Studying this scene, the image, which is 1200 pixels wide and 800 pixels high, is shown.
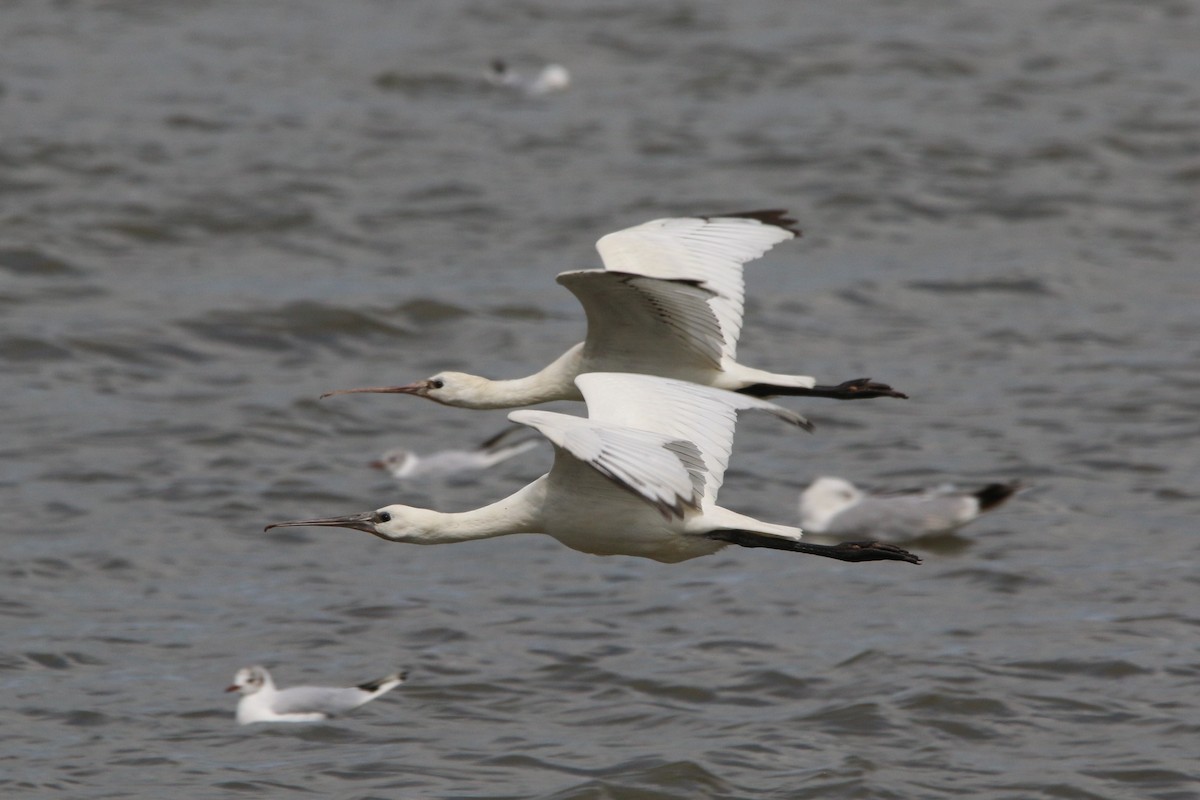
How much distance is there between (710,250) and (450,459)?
13.6 ft

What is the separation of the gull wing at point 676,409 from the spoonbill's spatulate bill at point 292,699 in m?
2.46

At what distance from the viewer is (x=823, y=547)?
9336 millimetres

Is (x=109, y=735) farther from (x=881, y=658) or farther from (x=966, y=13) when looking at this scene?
(x=966, y=13)

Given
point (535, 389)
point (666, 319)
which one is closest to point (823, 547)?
point (666, 319)

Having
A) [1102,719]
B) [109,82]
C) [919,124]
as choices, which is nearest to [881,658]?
[1102,719]

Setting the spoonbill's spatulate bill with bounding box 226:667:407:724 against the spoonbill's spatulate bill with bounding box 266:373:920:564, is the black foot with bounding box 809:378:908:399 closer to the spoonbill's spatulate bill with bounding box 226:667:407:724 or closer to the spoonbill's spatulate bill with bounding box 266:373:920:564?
the spoonbill's spatulate bill with bounding box 266:373:920:564

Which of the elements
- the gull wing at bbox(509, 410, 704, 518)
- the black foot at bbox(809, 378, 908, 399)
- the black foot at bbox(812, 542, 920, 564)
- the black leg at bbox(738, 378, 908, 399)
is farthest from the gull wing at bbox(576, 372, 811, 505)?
the black foot at bbox(809, 378, 908, 399)

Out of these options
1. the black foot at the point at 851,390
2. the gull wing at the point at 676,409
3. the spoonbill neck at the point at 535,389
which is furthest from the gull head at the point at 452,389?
the gull wing at the point at 676,409

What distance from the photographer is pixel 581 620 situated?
12109 mm

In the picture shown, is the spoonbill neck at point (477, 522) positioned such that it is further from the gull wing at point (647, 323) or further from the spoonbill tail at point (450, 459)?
the spoonbill tail at point (450, 459)

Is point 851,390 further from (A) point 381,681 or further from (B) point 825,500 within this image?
(A) point 381,681

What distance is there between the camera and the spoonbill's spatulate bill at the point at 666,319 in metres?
10.2

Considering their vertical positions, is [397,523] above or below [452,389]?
below

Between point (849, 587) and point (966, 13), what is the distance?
1624cm
